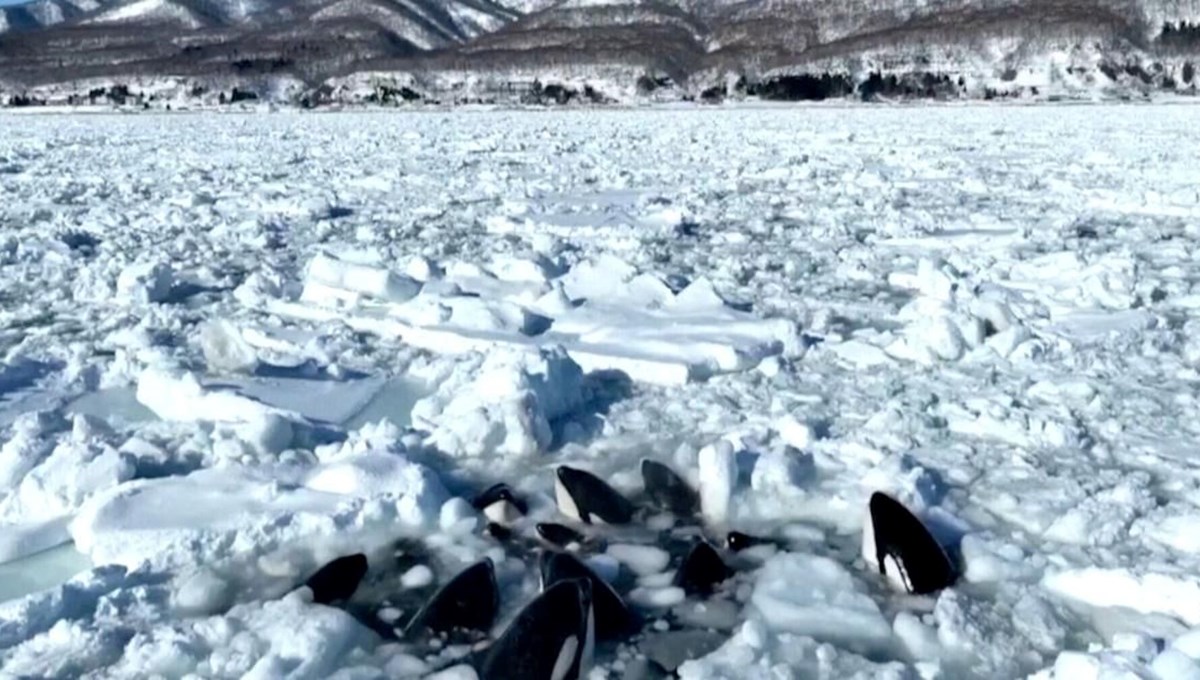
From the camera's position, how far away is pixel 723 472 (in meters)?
2.79

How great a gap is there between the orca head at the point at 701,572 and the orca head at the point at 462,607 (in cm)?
42

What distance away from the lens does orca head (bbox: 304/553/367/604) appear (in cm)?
232

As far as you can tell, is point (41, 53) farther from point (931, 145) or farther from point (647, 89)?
point (931, 145)

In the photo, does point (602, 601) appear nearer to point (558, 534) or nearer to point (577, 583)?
point (577, 583)

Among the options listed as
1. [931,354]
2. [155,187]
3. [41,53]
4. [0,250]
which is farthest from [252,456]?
[41,53]

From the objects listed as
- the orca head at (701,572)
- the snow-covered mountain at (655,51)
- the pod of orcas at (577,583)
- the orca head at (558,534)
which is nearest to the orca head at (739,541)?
Answer: the pod of orcas at (577,583)

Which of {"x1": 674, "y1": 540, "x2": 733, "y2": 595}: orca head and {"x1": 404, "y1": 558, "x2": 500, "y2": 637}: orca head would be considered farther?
{"x1": 674, "y1": 540, "x2": 733, "y2": 595}: orca head

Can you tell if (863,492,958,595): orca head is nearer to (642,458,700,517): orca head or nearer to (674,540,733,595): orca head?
(674,540,733,595): orca head

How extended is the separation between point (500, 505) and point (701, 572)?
0.58 m

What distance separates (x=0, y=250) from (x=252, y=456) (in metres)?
4.41

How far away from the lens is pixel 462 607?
220 centimetres

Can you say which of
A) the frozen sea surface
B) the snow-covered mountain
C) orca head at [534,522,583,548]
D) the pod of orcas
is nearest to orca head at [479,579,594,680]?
the pod of orcas

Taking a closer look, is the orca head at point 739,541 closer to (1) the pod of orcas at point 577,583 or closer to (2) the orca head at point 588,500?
(1) the pod of orcas at point 577,583

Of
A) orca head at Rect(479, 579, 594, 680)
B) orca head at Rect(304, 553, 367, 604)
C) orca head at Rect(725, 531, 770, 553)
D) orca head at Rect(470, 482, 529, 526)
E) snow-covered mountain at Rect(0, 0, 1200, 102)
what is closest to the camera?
orca head at Rect(479, 579, 594, 680)
